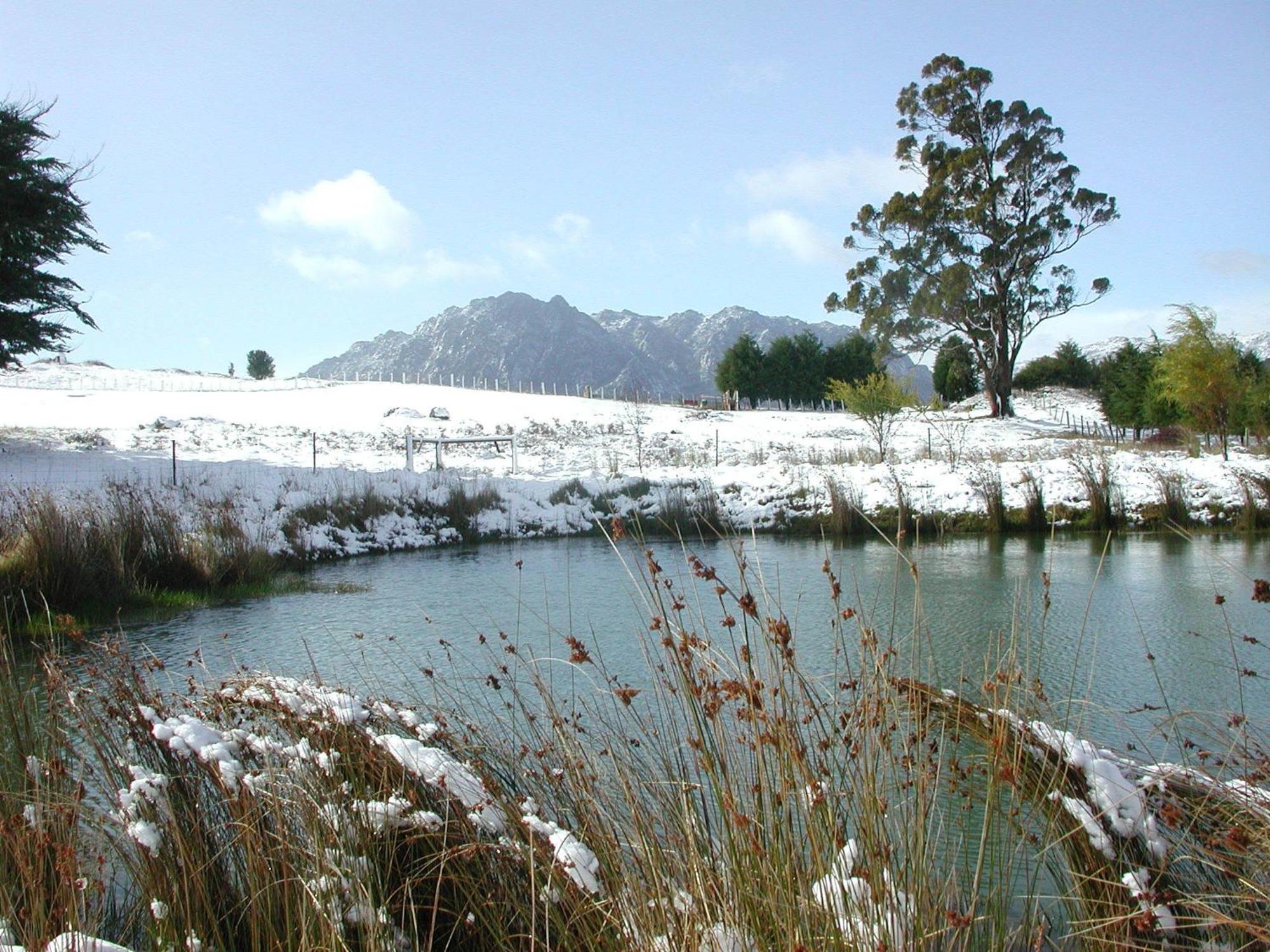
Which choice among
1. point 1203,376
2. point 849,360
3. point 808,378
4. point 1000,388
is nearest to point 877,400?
point 1203,376

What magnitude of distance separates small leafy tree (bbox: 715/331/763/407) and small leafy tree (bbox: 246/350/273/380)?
27423 millimetres

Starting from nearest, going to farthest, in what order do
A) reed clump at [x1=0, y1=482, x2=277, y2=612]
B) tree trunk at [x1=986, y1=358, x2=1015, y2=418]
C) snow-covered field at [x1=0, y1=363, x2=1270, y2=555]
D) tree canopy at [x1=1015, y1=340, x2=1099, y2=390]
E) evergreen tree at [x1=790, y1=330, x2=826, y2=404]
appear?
reed clump at [x1=0, y1=482, x2=277, y2=612] → snow-covered field at [x1=0, y1=363, x2=1270, y2=555] → tree trunk at [x1=986, y1=358, x2=1015, y2=418] → tree canopy at [x1=1015, y1=340, x2=1099, y2=390] → evergreen tree at [x1=790, y1=330, x2=826, y2=404]

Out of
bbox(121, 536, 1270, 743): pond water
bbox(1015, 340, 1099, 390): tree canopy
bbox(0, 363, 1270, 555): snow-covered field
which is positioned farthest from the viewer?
bbox(1015, 340, 1099, 390): tree canopy

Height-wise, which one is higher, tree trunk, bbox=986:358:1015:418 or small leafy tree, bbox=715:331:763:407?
small leafy tree, bbox=715:331:763:407

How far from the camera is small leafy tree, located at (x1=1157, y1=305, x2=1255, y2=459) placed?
61.4ft

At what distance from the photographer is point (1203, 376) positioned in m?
18.9

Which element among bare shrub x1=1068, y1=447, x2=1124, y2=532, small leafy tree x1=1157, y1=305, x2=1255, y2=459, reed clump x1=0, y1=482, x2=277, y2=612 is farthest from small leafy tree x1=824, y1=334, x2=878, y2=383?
reed clump x1=0, y1=482, x2=277, y2=612

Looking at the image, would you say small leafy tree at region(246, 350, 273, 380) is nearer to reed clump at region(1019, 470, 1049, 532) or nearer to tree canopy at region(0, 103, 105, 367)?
tree canopy at region(0, 103, 105, 367)

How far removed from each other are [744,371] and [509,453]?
106 feet

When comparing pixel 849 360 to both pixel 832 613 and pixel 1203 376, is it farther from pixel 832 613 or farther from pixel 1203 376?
pixel 832 613

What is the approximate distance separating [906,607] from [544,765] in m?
3.60

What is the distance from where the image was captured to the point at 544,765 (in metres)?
2.62

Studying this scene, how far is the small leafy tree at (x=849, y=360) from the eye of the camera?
53.8 m

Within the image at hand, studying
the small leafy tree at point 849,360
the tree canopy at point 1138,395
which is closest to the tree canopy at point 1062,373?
the small leafy tree at point 849,360
